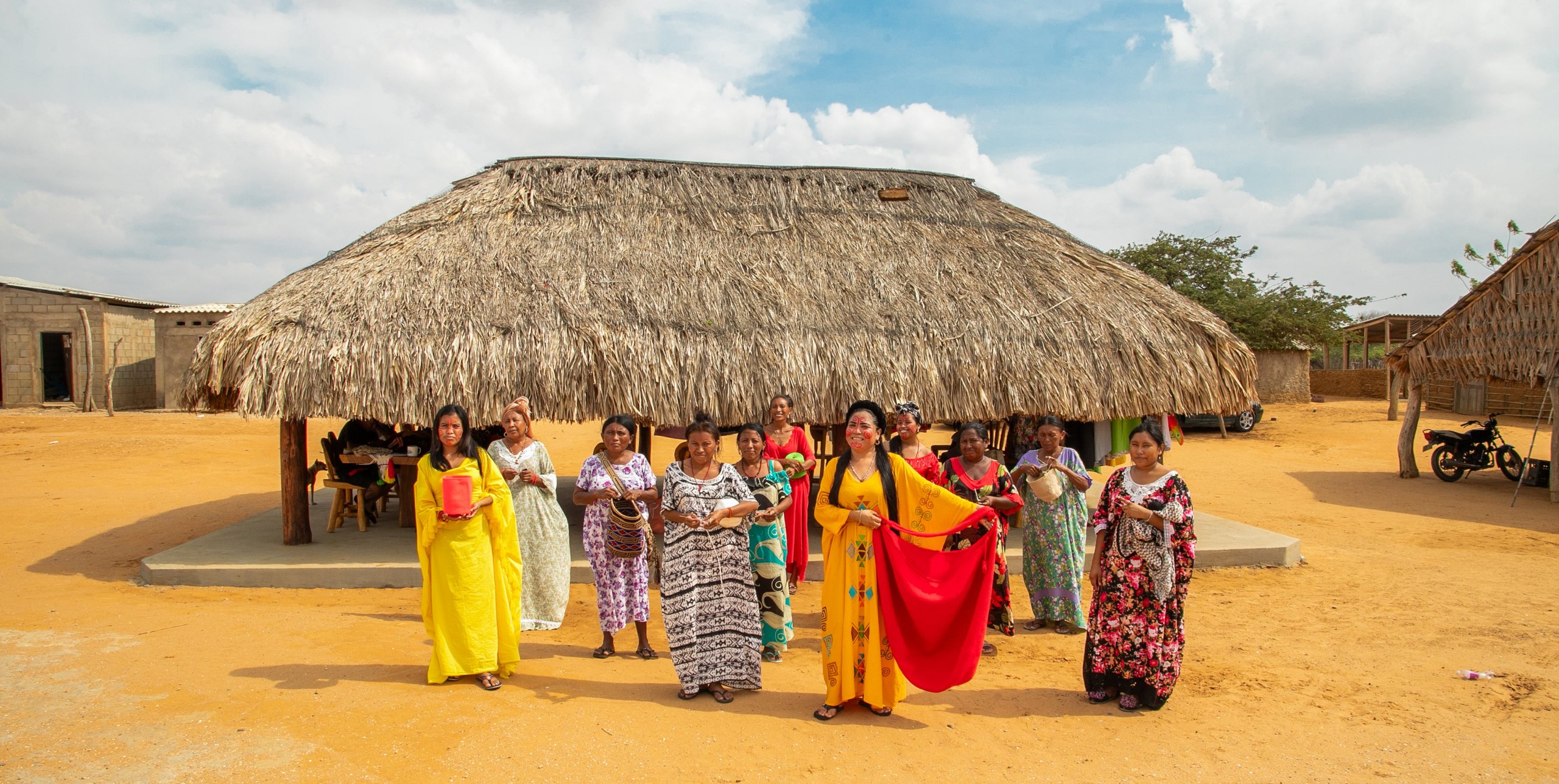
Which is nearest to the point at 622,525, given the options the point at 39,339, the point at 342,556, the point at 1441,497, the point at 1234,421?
the point at 342,556

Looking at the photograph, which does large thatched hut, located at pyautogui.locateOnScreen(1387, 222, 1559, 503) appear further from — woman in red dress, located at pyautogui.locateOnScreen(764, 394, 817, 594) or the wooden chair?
the wooden chair

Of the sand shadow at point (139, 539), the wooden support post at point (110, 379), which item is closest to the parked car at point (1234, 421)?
the sand shadow at point (139, 539)

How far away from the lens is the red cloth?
13.4ft

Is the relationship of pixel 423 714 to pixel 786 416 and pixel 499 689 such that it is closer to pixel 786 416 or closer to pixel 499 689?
pixel 499 689

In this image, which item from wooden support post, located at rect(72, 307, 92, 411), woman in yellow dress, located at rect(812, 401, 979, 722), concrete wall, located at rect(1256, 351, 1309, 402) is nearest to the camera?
woman in yellow dress, located at rect(812, 401, 979, 722)

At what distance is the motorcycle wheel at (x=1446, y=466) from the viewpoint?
13.3 meters

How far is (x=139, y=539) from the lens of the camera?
28.7 ft

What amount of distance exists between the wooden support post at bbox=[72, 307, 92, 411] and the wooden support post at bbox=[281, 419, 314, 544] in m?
16.6

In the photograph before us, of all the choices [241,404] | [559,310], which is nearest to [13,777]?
[241,404]

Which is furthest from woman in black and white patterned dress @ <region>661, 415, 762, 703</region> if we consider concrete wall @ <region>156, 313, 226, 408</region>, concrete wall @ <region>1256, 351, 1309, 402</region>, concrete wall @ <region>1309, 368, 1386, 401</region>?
concrete wall @ <region>1309, 368, 1386, 401</region>

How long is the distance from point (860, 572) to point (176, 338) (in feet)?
73.8

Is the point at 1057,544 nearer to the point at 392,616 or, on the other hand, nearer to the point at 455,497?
the point at 455,497

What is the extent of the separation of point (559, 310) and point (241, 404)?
8.92 ft

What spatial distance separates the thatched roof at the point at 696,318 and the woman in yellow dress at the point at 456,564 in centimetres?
298
